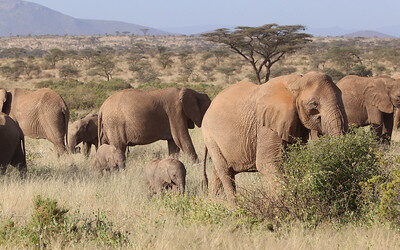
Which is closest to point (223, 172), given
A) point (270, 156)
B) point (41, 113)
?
point (270, 156)

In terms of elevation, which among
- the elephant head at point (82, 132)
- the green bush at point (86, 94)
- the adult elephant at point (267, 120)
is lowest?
the green bush at point (86, 94)

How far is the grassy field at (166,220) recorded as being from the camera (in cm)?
483

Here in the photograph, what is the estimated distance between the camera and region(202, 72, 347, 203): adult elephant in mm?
5320

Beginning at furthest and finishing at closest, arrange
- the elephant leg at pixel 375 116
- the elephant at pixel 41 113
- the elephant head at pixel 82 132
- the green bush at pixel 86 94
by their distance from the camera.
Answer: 1. the green bush at pixel 86 94
2. the elephant head at pixel 82 132
3. the elephant leg at pixel 375 116
4. the elephant at pixel 41 113

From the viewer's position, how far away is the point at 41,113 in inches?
463

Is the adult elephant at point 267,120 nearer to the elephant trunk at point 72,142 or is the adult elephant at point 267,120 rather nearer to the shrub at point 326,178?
the shrub at point 326,178

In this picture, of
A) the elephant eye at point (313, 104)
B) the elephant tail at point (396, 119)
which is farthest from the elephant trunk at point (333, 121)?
the elephant tail at point (396, 119)

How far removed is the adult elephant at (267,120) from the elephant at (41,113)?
18.5ft

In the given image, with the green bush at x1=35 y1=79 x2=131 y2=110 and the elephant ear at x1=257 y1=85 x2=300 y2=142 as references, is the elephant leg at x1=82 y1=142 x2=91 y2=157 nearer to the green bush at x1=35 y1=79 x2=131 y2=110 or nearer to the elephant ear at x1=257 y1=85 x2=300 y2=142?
the elephant ear at x1=257 y1=85 x2=300 y2=142

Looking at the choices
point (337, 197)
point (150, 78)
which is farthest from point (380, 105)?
point (150, 78)

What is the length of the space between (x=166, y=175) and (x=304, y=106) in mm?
2807

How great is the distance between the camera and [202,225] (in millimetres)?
5570

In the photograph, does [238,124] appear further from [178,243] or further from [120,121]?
[120,121]

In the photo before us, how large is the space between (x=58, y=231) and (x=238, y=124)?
2.37m
